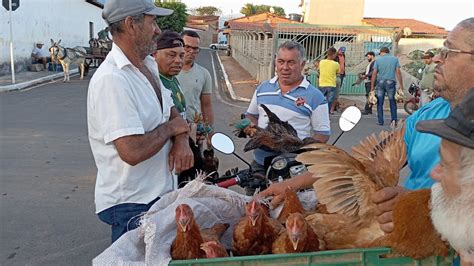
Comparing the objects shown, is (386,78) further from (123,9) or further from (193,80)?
(123,9)

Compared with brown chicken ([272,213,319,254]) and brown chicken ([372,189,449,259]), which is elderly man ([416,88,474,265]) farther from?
brown chicken ([272,213,319,254])

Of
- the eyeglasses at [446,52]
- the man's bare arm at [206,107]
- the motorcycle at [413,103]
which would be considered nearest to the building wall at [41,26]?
the motorcycle at [413,103]

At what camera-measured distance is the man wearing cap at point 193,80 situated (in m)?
5.20

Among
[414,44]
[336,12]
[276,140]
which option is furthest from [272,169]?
[336,12]

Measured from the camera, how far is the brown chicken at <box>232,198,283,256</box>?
2.09 m

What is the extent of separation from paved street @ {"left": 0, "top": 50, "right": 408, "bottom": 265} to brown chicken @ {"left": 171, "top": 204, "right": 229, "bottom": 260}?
3.03 m

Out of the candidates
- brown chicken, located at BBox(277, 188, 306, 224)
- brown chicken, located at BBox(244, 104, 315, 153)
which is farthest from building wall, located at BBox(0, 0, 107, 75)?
brown chicken, located at BBox(277, 188, 306, 224)

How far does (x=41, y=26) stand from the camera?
29.4 m

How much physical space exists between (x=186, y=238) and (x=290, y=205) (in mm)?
703

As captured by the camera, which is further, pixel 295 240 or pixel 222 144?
pixel 222 144

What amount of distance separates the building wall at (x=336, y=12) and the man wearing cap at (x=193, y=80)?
26526mm

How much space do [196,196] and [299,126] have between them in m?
2.00

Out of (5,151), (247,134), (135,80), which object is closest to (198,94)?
(247,134)

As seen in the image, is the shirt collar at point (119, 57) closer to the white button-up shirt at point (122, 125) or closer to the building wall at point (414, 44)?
the white button-up shirt at point (122, 125)
